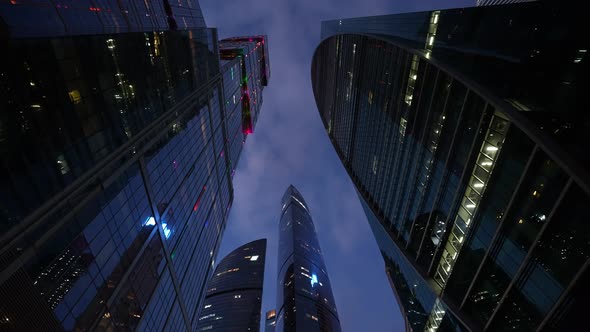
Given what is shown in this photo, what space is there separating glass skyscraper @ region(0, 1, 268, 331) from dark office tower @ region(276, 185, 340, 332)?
66389mm

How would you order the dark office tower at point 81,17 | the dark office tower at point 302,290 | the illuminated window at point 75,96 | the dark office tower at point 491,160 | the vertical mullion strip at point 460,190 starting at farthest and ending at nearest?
the dark office tower at point 302,290, the vertical mullion strip at point 460,190, the illuminated window at point 75,96, the dark office tower at point 491,160, the dark office tower at point 81,17

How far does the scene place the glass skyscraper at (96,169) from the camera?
19766 mm

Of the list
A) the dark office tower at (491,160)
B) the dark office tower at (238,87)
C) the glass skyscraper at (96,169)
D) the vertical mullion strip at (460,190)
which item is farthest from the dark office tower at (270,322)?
the vertical mullion strip at (460,190)

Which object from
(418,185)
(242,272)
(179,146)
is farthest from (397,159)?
(242,272)

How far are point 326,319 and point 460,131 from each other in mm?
103005

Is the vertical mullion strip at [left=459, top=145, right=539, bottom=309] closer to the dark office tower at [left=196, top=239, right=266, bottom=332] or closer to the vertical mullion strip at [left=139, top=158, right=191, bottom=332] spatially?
the vertical mullion strip at [left=139, top=158, right=191, bottom=332]

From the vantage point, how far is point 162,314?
143 feet

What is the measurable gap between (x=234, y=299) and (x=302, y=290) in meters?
52.5

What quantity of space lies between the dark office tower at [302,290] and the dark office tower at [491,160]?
58168mm

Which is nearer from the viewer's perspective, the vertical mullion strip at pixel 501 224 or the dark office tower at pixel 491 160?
the dark office tower at pixel 491 160

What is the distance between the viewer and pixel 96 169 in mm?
27953

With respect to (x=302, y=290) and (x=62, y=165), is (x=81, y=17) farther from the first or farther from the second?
(x=302, y=290)

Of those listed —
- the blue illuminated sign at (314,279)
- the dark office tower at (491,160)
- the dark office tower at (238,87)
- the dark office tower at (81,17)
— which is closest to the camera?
the dark office tower at (81,17)

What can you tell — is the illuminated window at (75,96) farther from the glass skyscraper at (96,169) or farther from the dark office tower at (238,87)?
the dark office tower at (238,87)
